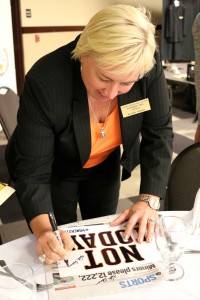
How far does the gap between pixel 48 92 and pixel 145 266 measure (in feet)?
1.95

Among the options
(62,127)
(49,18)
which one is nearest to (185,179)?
(62,127)

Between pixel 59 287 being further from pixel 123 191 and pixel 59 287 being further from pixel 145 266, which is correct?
pixel 123 191

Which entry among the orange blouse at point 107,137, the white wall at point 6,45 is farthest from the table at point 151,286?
→ the white wall at point 6,45

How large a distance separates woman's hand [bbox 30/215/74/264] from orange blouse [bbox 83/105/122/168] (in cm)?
36

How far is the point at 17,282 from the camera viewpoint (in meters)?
0.95

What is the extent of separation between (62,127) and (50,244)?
398mm

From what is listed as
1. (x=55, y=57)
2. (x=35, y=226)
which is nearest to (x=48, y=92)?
(x=55, y=57)

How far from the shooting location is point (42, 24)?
19.3ft

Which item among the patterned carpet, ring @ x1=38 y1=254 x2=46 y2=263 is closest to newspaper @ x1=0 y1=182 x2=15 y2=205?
ring @ x1=38 y1=254 x2=46 y2=263

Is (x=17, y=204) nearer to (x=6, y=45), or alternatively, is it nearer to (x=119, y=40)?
(x=119, y=40)

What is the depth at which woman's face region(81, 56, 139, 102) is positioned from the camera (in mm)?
1062

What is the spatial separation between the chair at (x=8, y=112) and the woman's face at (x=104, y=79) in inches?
61.9

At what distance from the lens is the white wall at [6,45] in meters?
4.58

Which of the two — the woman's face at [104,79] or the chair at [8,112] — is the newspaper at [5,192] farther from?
the chair at [8,112]
